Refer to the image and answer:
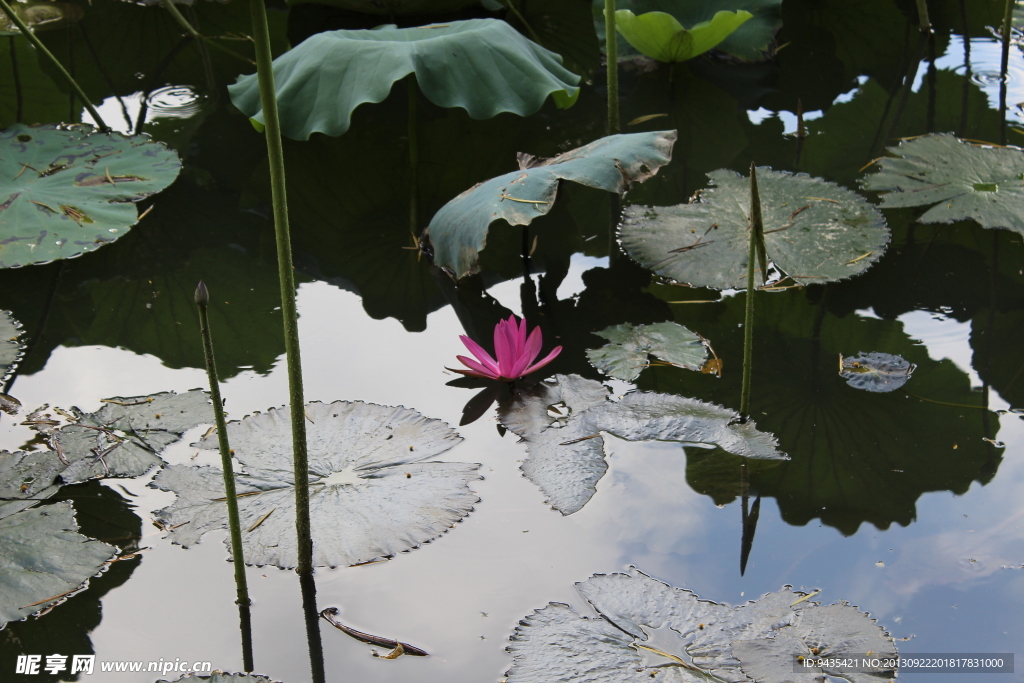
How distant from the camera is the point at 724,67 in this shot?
3.57m

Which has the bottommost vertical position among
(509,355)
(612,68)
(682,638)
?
(682,638)

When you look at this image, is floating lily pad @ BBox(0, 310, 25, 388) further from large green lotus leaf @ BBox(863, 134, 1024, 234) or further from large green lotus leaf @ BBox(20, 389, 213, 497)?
large green lotus leaf @ BBox(863, 134, 1024, 234)

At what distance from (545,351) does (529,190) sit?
0.39 meters

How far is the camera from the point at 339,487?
4.96ft

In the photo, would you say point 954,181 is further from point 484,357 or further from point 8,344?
point 8,344

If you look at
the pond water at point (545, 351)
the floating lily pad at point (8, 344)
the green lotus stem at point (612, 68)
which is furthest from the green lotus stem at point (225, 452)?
the green lotus stem at point (612, 68)

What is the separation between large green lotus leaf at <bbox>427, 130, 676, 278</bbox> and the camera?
75.1 inches

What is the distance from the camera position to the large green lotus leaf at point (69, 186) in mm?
2207

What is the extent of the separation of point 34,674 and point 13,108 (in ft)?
8.90

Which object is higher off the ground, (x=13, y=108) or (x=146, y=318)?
(x=13, y=108)

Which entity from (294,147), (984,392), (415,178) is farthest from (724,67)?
(984,392)

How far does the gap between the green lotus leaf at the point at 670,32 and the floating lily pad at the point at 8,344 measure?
2.23 m

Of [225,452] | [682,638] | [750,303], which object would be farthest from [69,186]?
[682,638]

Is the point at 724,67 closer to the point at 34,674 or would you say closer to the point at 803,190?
the point at 803,190
